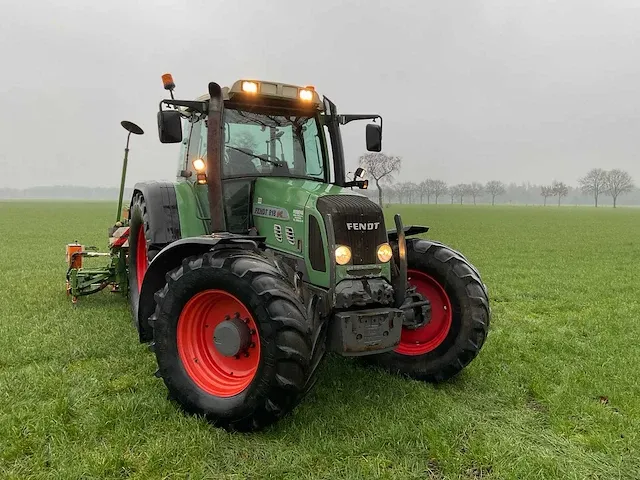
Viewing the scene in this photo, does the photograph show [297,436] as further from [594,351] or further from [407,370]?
[594,351]

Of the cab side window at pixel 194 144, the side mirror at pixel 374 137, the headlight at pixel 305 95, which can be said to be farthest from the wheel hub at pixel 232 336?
the side mirror at pixel 374 137

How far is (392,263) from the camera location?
485 cm

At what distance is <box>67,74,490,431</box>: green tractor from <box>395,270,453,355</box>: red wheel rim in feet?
0.05

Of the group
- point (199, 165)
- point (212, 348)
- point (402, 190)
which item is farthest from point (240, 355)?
point (402, 190)

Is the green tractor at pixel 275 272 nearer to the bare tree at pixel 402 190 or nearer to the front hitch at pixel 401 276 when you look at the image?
the front hitch at pixel 401 276

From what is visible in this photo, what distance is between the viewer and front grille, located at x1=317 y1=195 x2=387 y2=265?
4.36 metres

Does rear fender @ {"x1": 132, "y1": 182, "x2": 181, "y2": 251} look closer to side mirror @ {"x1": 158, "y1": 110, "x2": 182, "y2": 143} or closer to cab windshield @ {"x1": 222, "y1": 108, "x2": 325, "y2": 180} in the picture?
cab windshield @ {"x1": 222, "y1": 108, "x2": 325, "y2": 180}

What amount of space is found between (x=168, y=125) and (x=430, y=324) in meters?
3.26

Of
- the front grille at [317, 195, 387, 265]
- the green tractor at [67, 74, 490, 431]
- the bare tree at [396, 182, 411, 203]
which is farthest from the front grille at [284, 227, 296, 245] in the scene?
the bare tree at [396, 182, 411, 203]

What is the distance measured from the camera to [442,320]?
17.2 feet

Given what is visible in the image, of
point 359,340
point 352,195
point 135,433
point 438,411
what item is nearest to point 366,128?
point 352,195

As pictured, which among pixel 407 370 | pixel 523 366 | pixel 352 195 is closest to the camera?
pixel 352 195

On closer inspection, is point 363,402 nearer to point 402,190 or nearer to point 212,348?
point 212,348

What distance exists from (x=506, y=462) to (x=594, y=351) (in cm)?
323
